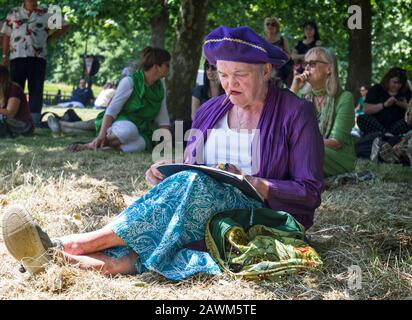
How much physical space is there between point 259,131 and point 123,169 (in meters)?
3.29

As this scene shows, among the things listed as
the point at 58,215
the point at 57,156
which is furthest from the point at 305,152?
the point at 57,156

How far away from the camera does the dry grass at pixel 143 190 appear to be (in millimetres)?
2781

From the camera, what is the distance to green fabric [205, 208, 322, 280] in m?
2.92

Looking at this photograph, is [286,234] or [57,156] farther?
[57,156]

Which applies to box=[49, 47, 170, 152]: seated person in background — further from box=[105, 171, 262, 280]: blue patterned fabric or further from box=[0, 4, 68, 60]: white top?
box=[105, 171, 262, 280]: blue patterned fabric

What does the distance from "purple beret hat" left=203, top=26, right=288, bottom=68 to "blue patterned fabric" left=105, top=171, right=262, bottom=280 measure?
0.59m

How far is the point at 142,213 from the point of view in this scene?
295 cm

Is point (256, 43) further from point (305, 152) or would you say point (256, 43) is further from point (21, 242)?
point (21, 242)

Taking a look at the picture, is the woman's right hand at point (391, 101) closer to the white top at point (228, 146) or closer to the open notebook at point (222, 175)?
the white top at point (228, 146)

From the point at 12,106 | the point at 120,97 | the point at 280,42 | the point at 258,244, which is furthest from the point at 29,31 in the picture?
the point at 258,244

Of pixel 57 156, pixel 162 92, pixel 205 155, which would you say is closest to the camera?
pixel 205 155

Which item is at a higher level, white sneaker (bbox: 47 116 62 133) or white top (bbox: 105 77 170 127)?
white top (bbox: 105 77 170 127)

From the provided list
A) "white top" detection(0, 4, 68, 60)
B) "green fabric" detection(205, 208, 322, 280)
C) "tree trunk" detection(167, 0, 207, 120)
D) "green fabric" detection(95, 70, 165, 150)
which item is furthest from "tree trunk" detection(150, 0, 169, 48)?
"green fabric" detection(205, 208, 322, 280)

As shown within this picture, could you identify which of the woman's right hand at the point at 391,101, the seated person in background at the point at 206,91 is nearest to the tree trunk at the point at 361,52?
the woman's right hand at the point at 391,101
